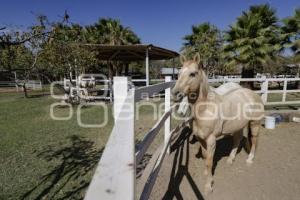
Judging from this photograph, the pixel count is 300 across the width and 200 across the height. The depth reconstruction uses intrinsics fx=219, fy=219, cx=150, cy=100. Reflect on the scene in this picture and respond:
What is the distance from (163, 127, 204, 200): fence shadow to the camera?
2783mm

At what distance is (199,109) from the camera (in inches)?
113

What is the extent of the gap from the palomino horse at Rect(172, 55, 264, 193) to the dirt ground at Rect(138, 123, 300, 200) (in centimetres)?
27

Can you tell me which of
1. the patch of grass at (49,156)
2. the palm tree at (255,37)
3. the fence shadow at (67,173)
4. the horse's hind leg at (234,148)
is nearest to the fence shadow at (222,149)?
the horse's hind leg at (234,148)

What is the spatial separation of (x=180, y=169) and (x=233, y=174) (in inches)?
31.9

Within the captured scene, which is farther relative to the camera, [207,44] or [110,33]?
[110,33]

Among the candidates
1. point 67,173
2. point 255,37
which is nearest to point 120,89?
point 67,173

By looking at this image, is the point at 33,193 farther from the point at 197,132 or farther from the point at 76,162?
the point at 197,132

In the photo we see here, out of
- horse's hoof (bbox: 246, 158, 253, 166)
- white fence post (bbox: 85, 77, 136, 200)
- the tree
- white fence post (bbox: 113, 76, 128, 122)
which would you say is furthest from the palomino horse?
the tree

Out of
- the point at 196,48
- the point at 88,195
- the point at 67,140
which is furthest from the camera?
the point at 196,48

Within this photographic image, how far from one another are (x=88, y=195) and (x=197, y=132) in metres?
2.53

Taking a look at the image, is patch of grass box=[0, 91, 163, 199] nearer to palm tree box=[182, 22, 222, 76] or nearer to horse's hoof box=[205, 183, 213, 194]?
horse's hoof box=[205, 183, 213, 194]

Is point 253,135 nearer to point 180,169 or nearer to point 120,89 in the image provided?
point 180,169

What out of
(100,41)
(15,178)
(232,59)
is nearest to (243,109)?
(15,178)

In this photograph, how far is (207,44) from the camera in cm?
1781
